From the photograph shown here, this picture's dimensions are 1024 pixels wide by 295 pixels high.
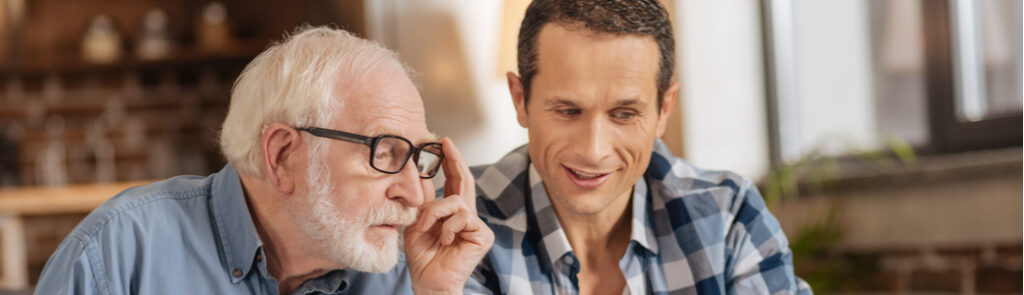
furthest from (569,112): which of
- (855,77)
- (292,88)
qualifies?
(855,77)

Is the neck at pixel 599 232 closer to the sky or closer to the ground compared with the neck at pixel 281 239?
closer to the ground

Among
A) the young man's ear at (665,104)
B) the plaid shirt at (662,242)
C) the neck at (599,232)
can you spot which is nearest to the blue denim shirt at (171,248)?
the plaid shirt at (662,242)

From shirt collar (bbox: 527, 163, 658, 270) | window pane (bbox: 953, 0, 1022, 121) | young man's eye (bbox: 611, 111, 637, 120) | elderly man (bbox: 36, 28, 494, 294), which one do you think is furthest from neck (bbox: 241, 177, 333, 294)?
window pane (bbox: 953, 0, 1022, 121)

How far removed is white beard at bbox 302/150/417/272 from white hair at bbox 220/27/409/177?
0.16ft

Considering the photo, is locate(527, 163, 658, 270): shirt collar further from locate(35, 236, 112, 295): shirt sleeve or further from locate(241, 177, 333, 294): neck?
locate(35, 236, 112, 295): shirt sleeve

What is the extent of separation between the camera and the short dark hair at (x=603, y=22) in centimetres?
141

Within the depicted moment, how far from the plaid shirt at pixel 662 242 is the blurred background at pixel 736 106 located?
991 mm

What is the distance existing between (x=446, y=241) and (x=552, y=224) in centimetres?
24

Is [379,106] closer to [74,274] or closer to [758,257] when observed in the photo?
[74,274]

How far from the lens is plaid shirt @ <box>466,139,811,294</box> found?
1529mm

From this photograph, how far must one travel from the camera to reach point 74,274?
3.89 ft

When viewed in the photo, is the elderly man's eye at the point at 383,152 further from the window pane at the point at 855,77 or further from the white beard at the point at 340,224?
the window pane at the point at 855,77

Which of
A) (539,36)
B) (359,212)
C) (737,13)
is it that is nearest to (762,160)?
(737,13)


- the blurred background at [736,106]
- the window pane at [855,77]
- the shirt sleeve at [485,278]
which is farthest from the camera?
the window pane at [855,77]
